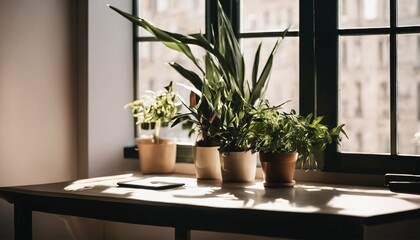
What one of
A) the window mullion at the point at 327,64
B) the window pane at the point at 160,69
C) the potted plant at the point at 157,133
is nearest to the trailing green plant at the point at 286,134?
the window mullion at the point at 327,64

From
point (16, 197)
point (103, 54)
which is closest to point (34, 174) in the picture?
point (16, 197)

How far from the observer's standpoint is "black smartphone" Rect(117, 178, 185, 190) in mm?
3146

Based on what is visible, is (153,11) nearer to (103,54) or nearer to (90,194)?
(103,54)

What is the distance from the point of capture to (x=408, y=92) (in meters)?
3.29

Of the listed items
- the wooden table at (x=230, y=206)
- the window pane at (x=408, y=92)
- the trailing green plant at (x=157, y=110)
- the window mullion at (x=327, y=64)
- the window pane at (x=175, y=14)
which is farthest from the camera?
the window pane at (x=175, y=14)

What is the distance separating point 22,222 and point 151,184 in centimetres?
59

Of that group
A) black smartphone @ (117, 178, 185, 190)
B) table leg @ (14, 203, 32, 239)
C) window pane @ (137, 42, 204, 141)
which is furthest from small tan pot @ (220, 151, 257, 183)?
table leg @ (14, 203, 32, 239)

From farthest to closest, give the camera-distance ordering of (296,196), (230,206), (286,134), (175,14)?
(175,14), (286,134), (296,196), (230,206)

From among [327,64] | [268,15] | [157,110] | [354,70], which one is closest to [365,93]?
[354,70]

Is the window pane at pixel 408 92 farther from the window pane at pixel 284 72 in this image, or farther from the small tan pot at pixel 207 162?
the small tan pot at pixel 207 162

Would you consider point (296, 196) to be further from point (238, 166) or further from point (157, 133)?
point (157, 133)

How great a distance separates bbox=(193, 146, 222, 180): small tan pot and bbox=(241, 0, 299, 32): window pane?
72 cm

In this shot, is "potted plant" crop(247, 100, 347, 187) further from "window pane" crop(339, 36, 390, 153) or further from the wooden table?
"window pane" crop(339, 36, 390, 153)

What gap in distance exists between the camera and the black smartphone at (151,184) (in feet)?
10.3
